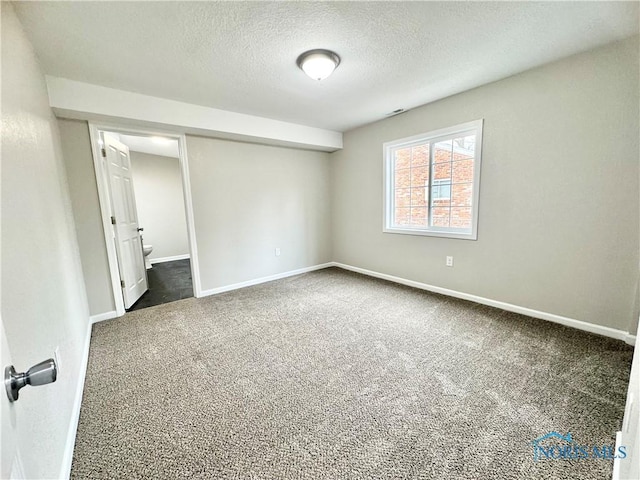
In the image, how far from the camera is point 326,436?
1399mm

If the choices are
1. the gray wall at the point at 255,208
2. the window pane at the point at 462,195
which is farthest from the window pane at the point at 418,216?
the gray wall at the point at 255,208

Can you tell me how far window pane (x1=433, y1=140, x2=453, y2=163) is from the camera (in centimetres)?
320

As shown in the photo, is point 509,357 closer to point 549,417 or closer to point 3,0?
point 549,417

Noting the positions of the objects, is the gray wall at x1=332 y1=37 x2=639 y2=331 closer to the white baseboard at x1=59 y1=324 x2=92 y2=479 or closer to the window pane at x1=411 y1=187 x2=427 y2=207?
the window pane at x1=411 y1=187 x2=427 y2=207

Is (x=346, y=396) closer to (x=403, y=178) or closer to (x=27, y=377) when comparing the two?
(x=27, y=377)

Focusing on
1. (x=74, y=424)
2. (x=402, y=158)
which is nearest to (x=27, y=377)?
(x=74, y=424)

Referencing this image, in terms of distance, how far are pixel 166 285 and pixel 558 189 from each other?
500cm

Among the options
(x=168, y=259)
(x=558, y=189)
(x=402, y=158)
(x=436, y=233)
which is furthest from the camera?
(x=168, y=259)

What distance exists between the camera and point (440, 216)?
3.35m

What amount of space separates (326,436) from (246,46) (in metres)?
2.60

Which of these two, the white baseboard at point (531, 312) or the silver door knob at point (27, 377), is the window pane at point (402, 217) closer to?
the white baseboard at point (531, 312)

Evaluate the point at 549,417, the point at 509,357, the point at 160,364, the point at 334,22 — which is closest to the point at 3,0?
the point at 334,22

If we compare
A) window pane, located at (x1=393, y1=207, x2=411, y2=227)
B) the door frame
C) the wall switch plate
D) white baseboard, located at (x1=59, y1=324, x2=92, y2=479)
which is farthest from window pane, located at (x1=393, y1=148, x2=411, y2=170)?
white baseboard, located at (x1=59, y1=324, x2=92, y2=479)

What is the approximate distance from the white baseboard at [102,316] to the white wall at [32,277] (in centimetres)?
103
